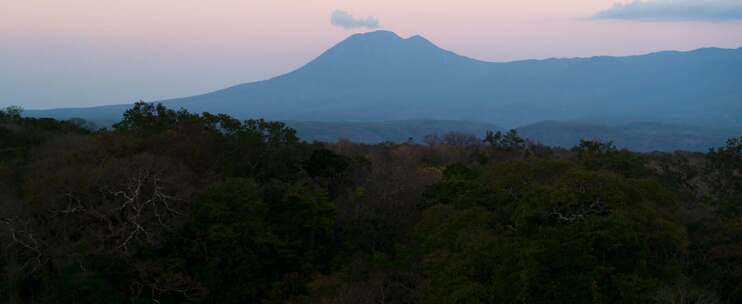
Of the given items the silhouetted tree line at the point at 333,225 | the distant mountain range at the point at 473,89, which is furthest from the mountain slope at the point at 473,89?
the silhouetted tree line at the point at 333,225

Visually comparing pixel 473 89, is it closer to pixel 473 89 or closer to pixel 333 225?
pixel 473 89

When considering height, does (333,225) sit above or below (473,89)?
below

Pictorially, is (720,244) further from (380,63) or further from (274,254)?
(380,63)

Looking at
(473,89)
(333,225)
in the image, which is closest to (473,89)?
(473,89)

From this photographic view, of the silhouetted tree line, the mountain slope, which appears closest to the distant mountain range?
the mountain slope

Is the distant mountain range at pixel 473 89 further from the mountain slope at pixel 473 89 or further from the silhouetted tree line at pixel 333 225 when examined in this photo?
the silhouetted tree line at pixel 333 225

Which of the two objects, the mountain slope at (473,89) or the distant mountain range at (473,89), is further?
the mountain slope at (473,89)

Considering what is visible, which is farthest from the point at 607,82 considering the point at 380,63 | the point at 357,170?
the point at 357,170
